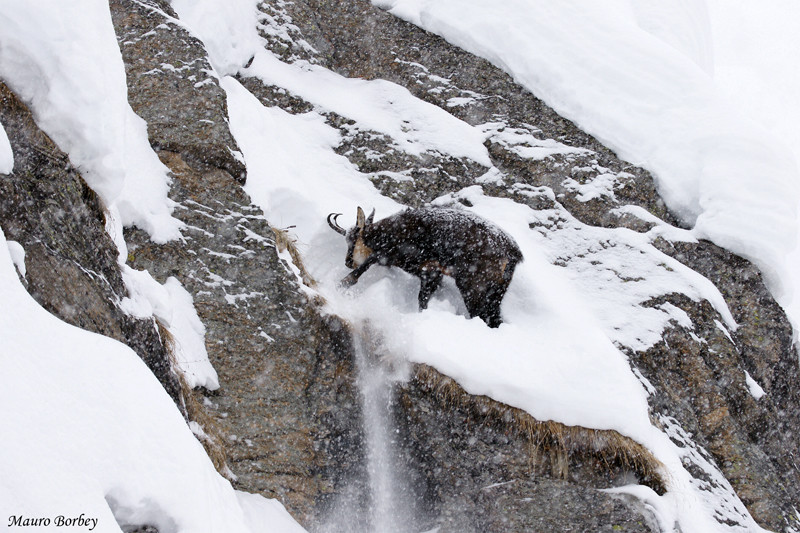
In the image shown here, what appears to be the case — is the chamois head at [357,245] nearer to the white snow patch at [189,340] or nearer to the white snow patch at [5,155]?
the white snow patch at [189,340]

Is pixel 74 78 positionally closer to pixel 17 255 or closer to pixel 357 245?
pixel 17 255

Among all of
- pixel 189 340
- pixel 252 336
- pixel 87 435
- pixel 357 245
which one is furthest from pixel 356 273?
pixel 87 435

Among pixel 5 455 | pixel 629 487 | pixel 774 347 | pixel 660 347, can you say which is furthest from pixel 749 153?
pixel 5 455

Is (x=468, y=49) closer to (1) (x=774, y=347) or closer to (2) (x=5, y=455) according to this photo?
(1) (x=774, y=347)

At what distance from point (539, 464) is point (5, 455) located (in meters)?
4.99

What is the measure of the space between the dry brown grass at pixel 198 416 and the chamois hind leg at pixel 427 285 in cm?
287

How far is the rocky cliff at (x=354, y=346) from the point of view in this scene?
4730 mm

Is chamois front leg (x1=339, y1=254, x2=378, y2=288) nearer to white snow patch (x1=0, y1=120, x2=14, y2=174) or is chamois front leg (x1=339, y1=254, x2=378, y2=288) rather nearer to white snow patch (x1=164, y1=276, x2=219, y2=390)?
white snow patch (x1=164, y1=276, x2=219, y2=390)

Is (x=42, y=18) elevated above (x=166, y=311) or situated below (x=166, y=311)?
above

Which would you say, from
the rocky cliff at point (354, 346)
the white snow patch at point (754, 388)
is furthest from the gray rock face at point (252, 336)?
the white snow patch at point (754, 388)

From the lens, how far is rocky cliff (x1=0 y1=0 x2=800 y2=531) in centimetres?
473

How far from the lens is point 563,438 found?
6348 millimetres

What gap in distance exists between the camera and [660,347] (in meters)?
7.91

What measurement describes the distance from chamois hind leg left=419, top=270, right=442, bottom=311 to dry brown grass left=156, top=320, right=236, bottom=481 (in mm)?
2869
